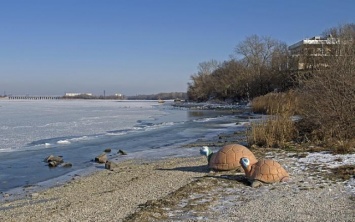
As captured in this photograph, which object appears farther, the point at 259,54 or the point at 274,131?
the point at 259,54

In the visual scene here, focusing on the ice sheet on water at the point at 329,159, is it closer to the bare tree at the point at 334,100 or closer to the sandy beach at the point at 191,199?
the sandy beach at the point at 191,199

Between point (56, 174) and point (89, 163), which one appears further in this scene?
point (89, 163)

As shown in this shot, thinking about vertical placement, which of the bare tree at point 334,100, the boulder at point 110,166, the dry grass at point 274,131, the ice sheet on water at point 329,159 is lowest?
the boulder at point 110,166

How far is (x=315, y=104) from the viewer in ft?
57.5

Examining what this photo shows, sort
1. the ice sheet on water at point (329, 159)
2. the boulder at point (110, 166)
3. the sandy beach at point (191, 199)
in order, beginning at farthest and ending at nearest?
the boulder at point (110, 166), the ice sheet on water at point (329, 159), the sandy beach at point (191, 199)

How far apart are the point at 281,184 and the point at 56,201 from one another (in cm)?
566

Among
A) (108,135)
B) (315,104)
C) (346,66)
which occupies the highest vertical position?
(346,66)

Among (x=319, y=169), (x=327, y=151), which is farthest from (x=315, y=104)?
(x=319, y=169)

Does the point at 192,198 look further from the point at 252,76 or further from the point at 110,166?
the point at 252,76

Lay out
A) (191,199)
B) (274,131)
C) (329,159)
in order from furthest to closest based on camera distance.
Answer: (274,131) < (329,159) < (191,199)

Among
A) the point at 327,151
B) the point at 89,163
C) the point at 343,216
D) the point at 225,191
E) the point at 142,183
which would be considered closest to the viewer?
the point at 343,216

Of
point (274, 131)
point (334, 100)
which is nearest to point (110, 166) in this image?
point (274, 131)

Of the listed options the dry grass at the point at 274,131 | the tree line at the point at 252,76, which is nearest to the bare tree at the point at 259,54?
the tree line at the point at 252,76

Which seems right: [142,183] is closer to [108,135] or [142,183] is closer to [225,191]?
[225,191]
